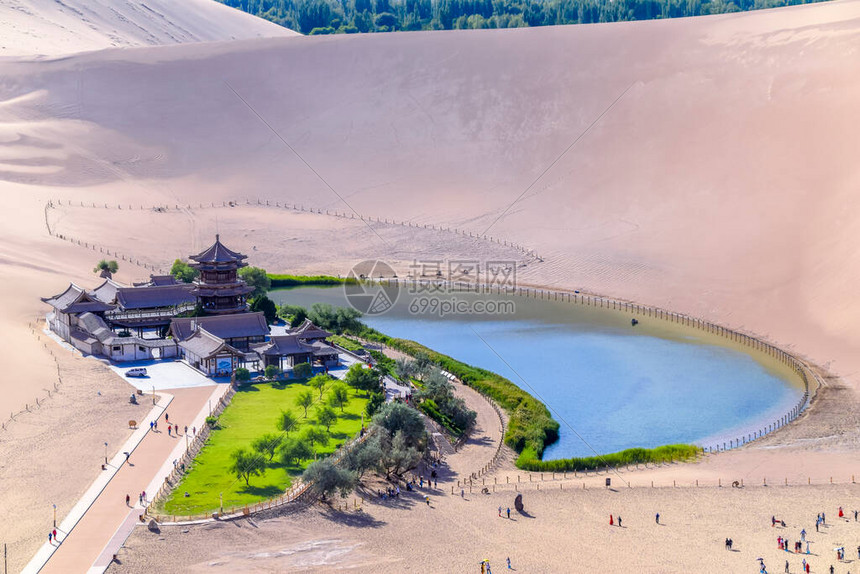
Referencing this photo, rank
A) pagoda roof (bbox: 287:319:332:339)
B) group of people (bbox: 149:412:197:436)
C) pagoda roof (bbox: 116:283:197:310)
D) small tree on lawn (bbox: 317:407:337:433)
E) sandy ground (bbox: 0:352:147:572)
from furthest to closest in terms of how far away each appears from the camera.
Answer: pagoda roof (bbox: 116:283:197:310) → pagoda roof (bbox: 287:319:332:339) → small tree on lawn (bbox: 317:407:337:433) → group of people (bbox: 149:412:197:436) → sandy ground (bbox: 0:352:147:572)

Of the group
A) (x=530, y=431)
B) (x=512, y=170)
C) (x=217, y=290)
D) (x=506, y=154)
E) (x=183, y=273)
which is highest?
(x=506, y=154)

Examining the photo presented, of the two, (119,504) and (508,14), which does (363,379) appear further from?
(508,14)

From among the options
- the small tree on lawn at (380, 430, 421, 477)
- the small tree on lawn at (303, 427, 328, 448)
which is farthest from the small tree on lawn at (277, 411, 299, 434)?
the small tree on lawn at (380, 430, 421, 477)

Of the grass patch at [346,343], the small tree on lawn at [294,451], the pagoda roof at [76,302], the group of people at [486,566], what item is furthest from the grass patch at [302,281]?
the group of people at [486,566]

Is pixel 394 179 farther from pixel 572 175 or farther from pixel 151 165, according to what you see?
pixel 151 165

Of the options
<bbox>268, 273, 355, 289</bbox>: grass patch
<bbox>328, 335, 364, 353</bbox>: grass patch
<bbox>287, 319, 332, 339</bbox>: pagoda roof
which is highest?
<bbox>268, 273, 355, 289</bbox>: grass patch

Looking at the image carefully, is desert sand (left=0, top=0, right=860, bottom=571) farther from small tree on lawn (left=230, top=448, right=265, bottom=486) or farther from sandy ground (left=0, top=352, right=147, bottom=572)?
small tree on lawn (left=230, top=448, right=265, bottom=486)

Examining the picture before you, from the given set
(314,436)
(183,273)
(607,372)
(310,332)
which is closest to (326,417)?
(314,436)
